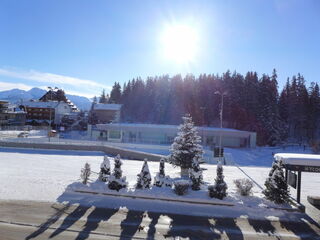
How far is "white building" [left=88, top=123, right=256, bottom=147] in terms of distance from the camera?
154 feet

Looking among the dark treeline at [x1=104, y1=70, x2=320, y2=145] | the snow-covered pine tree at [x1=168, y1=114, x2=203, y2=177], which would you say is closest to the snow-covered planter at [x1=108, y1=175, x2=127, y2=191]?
the snow-covered pine tree at [x1=168, y1=114, x2=203, y2=177]

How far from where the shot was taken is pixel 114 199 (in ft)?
39.3

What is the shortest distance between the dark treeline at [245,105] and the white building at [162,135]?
370 inches

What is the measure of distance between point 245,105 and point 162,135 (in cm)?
2539

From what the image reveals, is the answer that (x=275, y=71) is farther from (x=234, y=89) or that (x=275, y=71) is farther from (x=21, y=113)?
(x=21, y=113)

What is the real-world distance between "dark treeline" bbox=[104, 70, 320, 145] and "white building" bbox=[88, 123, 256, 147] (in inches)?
370

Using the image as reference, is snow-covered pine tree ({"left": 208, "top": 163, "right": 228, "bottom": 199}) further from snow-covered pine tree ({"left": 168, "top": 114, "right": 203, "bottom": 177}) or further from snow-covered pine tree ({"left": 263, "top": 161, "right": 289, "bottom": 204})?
snow-covered pine tree ({"left": 168, "top": 114, "right": 203, "bottom": 177})

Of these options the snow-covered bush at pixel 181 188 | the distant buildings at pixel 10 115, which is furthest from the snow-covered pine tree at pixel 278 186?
the distant buildings at pixel 10 115

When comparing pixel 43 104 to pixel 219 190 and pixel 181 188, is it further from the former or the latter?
pixel 219 190

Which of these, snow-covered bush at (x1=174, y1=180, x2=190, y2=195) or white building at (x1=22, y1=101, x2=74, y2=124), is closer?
snow-covered bush at (x1=174, y1=180, x2=190, y2=195)

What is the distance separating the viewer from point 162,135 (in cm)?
4841

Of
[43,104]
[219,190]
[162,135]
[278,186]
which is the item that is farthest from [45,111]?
[278,186]

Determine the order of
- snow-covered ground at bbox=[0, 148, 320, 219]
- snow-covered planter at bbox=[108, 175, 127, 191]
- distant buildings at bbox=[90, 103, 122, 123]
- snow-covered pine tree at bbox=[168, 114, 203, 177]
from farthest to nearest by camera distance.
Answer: distant buildings at bbox=[90, 103, 122, 123]
snow-covered pine tree at bbox=[168, 114, 203, 177]
snow-covered planter at bbox=[108, 175, 127, 191]
snow-covered ground at bbox=[0, 148, 320, 219]

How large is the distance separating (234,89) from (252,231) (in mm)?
59973
